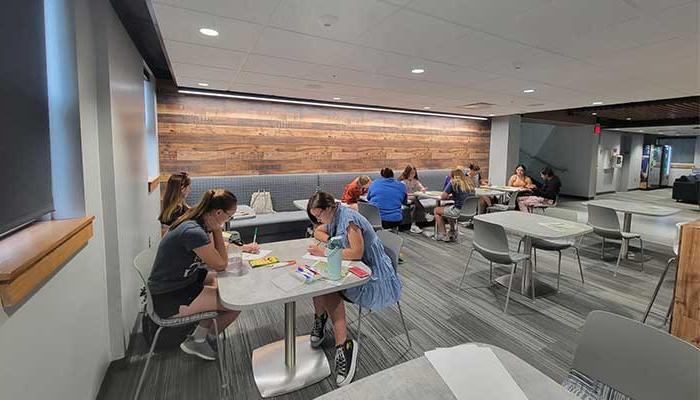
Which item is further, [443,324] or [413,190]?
[413,190]

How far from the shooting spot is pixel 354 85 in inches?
186

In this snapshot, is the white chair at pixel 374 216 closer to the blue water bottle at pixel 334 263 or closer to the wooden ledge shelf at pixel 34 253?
the blue water bottle at pixel 334 263

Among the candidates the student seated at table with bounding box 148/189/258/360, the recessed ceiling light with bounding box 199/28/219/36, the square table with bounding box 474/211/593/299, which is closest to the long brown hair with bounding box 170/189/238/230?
the student seated at table with bounding box 148/189/258/360

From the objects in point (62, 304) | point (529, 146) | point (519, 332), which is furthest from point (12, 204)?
point (529, 146)

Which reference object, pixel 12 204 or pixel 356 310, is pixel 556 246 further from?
pixel 12 204

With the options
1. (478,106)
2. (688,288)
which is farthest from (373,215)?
(478,106)

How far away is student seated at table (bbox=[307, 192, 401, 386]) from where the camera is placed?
2.21m

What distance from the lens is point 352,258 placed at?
86.5 inches

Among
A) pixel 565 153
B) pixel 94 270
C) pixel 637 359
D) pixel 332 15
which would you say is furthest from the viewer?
pixel 565 153

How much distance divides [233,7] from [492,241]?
2.94 meters

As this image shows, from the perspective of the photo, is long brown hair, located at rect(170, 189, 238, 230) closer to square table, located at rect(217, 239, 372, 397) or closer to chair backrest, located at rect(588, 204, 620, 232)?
square table, located at rect(217, 239, 372, 397)

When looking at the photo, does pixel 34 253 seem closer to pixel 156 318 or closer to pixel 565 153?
pixel 156 318

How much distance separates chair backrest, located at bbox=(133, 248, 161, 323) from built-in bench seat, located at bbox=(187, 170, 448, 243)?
240 cm

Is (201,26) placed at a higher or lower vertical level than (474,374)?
higher
